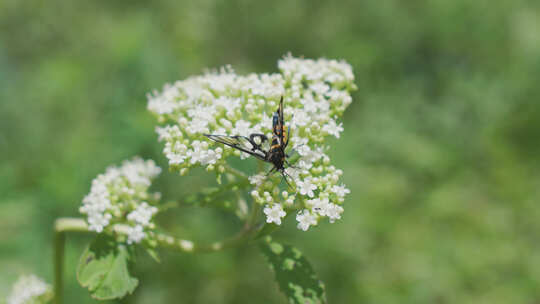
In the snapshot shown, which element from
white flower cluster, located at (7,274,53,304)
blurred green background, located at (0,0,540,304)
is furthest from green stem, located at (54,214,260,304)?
blurred green background, located at (0,0,540,304)

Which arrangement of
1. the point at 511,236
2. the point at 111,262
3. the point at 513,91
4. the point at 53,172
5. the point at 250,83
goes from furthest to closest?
1. the point at 513,91
2. the point at 511,236
3. the point at 53,172
4. the point at 250,83
5. the point at 111,262

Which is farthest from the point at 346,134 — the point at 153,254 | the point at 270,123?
the point at 153,254

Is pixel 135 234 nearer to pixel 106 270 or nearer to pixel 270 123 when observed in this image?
pixel 106 270

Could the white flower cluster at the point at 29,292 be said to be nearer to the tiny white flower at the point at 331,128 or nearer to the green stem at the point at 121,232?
the green stem at the point at 121,232

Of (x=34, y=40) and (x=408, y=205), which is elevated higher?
(x=34, y=40)

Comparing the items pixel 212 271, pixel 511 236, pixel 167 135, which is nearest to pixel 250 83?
pixel 167 135

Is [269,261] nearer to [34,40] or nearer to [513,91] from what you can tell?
[513,91]

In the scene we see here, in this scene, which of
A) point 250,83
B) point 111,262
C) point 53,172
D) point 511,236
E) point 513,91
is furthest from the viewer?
point 513,91
